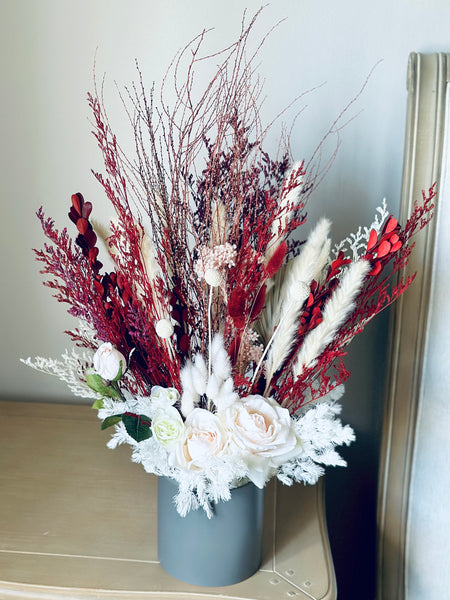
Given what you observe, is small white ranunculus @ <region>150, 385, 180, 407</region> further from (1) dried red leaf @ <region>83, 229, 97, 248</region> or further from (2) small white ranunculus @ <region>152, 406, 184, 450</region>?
(1) dried red leaf @ <region>83, 229, 97, 248</region>

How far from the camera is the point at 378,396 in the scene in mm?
1200

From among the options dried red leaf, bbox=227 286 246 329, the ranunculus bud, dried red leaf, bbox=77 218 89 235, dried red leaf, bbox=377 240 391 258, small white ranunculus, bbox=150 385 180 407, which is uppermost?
dried red leaf, bbox=77 218 89 235

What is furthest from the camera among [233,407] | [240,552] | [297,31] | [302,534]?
[297,31]

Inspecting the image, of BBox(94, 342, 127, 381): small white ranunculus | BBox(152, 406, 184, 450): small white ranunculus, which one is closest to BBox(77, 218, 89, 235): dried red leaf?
BBox(94, 342, 127, 381): small white ranunculus

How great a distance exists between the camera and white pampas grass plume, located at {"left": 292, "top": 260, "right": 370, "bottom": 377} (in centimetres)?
68

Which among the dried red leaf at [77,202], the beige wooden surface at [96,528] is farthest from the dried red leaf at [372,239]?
the beige wooden surface at [96,528]

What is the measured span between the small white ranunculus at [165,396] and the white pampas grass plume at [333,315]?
0.16 metres

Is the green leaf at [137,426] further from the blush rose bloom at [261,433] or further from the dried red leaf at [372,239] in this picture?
the dried red leaf at [372,239]

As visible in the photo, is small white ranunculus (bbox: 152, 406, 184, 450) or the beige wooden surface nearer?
small white ranunculus (bbox: 152, 406, 184, 450)

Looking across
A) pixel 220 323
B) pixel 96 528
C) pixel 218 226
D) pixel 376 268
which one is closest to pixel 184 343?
pixel 220 323

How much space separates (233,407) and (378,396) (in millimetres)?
615

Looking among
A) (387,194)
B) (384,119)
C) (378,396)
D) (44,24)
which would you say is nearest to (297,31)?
(384,119)

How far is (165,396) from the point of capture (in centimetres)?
71

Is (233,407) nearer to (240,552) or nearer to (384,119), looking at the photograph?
(240,552)
